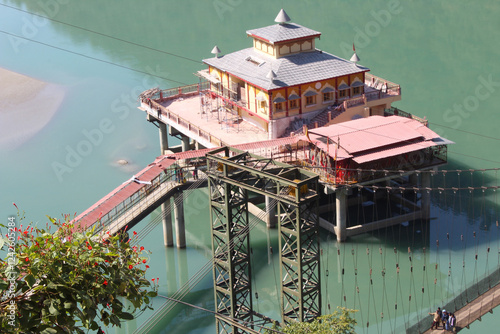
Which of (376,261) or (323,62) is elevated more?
(323,62)

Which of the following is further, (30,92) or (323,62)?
(30,92)

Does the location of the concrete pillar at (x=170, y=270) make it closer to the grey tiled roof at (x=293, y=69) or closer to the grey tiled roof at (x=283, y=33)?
the grey tiled roof at (x=293, y=69)

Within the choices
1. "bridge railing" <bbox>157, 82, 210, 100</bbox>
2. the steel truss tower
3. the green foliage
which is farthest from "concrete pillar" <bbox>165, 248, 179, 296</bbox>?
the green foliage

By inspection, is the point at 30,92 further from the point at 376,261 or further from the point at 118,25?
the point at 376,261

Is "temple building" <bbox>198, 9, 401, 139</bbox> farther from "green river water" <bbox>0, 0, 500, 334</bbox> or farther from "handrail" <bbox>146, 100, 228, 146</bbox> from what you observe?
"green river water" <bbox>0, 0, 500, 334</bbox>

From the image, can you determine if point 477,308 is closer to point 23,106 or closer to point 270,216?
point 270,216

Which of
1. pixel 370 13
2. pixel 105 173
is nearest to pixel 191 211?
pixel 105 173
